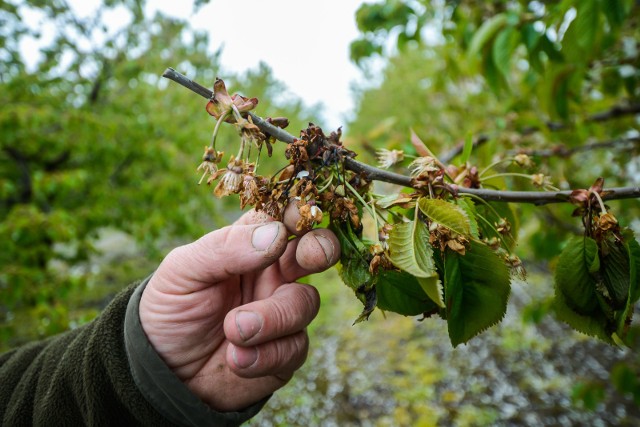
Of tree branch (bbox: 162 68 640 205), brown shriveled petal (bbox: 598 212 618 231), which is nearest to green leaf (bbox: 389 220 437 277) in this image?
tree branch (bbox: 162 68 640 205)

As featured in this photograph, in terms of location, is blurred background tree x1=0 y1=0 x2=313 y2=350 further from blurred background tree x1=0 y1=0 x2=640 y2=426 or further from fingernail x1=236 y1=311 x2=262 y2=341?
fingernail x1=236 y1=311 x2=262 y2=341

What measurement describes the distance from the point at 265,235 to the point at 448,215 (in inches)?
14.2

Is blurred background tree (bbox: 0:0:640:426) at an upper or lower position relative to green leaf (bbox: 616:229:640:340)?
upper

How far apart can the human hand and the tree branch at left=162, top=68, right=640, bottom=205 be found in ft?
0.46

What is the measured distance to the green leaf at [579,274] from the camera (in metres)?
0.80

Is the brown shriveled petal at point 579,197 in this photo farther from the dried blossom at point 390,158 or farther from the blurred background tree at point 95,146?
the blurred background tree at point 95,146

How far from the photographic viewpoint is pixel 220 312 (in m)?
1.10

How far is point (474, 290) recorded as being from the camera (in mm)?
750

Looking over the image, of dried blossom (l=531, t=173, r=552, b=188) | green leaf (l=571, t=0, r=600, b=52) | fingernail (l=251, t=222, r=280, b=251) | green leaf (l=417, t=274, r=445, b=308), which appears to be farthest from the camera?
green leaf (l=571, t=0, r=600, b=52)

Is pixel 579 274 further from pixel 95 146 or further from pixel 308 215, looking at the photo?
pixel 95 146

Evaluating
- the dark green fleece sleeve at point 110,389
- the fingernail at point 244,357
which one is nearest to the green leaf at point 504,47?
the fingernail at point 244,357

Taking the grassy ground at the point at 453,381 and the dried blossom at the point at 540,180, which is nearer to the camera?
the dried blossom at the point at 540,180

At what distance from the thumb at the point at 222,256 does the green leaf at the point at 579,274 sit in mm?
567

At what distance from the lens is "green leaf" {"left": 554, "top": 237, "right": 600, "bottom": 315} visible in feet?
2.62
